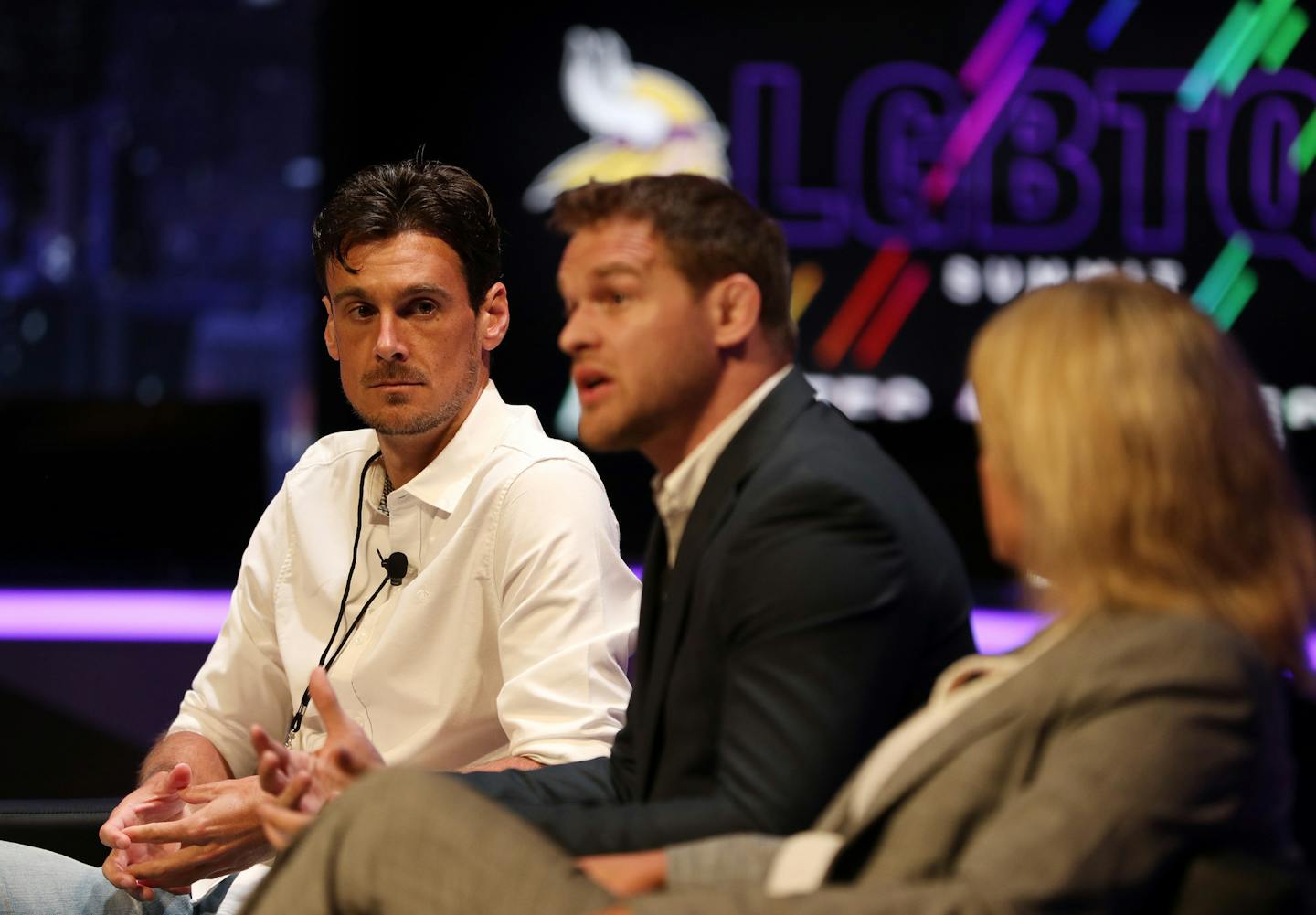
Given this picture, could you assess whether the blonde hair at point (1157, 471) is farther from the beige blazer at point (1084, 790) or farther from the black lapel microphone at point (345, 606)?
the black lapel microphone at point (345, 606)

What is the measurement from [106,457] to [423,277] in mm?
4063

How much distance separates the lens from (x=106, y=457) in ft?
20.4

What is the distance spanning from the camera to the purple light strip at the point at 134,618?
5.51 metres

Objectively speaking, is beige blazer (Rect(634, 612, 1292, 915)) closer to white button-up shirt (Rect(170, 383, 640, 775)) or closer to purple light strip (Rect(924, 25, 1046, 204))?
white button-up shirt (Rect(170, 383, 640, 775))

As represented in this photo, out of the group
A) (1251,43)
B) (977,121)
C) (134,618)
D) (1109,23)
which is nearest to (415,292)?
(134,618)

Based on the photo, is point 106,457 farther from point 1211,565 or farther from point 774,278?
point 1211,565

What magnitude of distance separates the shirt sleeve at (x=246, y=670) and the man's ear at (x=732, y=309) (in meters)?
0.98

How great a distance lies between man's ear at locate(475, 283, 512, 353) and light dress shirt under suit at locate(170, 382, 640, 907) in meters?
0.12

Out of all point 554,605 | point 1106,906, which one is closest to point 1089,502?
point 1106,906

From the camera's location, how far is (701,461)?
197cm

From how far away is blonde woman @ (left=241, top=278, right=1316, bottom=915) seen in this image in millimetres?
1365

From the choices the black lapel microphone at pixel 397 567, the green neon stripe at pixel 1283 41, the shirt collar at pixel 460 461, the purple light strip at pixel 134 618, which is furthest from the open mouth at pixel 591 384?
the green neon stripe at pixel 1283 41

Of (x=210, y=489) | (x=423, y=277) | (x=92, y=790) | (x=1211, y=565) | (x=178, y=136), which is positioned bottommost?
(x=92, y=790)

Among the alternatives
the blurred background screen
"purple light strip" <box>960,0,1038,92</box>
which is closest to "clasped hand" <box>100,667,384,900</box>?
the blurred background screen
